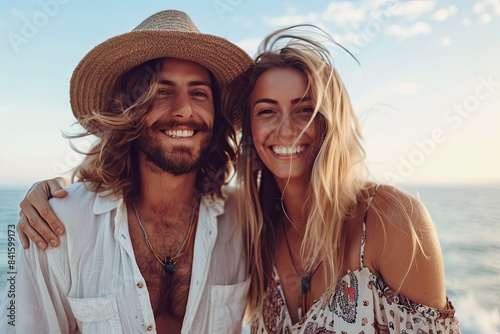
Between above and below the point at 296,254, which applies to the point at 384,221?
above

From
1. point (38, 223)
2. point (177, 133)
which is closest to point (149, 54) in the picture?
point (177, 133)

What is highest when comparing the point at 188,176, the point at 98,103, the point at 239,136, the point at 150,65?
the point at 150,65

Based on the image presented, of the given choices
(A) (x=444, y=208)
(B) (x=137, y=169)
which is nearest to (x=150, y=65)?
(B) (x=137, y=169)

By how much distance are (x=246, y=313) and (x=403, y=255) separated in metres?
1.19

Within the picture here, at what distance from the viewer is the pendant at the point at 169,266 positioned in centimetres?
246

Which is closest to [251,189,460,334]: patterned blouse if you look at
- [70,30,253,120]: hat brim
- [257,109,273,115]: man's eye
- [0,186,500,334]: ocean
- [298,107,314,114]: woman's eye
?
[298,107,314,114]: woman's eye

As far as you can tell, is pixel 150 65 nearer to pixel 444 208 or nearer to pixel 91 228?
pixel 91 228

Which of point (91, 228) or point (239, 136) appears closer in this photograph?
point (91, 228)

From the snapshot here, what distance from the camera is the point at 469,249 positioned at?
9.73 m

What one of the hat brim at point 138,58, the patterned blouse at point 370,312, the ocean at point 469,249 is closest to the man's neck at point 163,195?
the hat brim at point 138,58

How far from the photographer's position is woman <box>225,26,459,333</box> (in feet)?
6.39

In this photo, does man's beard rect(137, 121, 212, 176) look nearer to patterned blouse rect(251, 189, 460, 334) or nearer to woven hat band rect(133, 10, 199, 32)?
woven hat band rect(133, 10, 199, 32)

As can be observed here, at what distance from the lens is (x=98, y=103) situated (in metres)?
2.72

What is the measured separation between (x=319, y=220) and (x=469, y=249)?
9.01m
